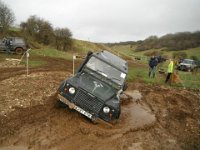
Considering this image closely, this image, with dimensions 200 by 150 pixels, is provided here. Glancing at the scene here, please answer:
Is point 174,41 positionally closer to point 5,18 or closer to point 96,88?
point 5,18

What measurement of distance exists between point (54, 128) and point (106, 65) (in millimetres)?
3059

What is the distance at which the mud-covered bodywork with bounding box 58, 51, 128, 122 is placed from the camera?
7.77 meters

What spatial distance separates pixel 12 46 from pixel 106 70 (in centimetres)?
1739

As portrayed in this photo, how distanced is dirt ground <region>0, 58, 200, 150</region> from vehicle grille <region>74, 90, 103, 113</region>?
462mm

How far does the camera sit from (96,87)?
27.6ft

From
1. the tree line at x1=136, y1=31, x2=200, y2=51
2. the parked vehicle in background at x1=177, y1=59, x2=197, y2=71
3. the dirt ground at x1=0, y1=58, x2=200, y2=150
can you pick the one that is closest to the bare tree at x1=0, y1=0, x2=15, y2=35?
the parked vehicle in background at x1=177, y1=59, x2=197, y2=71

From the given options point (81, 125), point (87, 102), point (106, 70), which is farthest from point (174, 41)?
point (81, 125)

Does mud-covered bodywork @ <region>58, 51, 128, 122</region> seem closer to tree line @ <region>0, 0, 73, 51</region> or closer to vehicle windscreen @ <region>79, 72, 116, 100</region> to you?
vehicle windscreen @ <region>79, 72, 116, 100</region>

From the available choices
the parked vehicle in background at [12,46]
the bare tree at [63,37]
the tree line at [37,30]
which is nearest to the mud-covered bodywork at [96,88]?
the parked vehicle in background at [12,46]

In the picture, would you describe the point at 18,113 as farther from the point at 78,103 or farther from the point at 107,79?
the point at 107,79

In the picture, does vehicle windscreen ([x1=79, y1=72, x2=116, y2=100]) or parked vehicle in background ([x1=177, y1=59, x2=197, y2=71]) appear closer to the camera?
vehicle windscreen ([x1=79, y1=72, x2=116, y2=100])

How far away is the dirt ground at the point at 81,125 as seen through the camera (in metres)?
6.64

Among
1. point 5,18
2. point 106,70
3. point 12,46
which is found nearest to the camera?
point 106,70

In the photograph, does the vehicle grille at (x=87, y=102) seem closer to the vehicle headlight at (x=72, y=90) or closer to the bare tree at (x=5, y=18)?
the vehicle headlight at (x=72, y=90)
